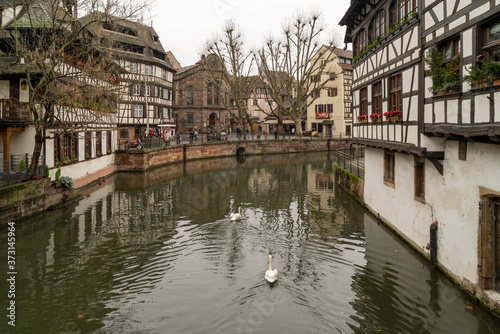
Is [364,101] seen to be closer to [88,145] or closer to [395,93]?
[395,93]

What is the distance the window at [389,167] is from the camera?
13.8 meters

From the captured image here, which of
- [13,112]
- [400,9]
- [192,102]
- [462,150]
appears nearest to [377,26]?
[400,9]

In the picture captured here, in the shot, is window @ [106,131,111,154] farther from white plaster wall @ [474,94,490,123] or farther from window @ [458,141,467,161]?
white plaster wall @ [474,94,490,123]

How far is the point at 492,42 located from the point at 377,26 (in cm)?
828

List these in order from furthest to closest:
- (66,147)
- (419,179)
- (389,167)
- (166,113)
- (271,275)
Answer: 1. (166,113)
2. (66,147)
3. (389,167)
4. (419,179)
5. (271,275)

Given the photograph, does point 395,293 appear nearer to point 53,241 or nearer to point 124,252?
point 124,252

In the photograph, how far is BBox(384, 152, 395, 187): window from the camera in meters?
13.8

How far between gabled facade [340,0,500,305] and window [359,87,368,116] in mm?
1187

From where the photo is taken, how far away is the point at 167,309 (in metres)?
8.18

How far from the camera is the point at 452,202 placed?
8859 millimetres

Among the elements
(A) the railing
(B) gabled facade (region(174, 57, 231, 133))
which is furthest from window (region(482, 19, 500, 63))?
(B) gabled facade (region(174, 57, 231, 133))

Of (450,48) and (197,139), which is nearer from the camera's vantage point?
(450,48)

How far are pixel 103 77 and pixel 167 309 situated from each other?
13613mm

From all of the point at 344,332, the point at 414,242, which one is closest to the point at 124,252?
the point at 344,332
